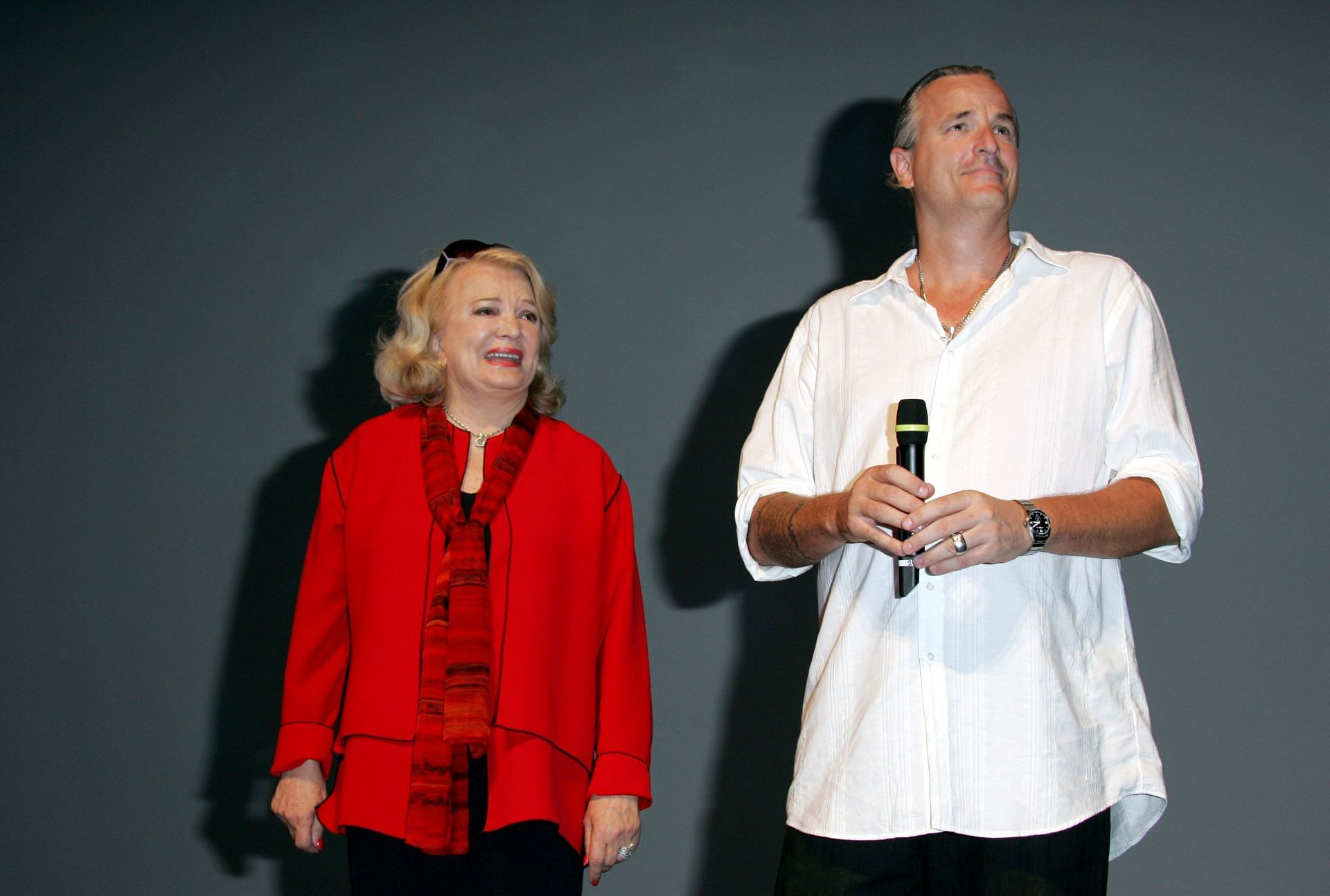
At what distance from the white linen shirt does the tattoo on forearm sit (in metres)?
0.06

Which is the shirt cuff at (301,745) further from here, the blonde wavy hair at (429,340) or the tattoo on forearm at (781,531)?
the tattoo on forearm at (781,531)

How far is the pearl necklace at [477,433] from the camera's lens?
2098mm

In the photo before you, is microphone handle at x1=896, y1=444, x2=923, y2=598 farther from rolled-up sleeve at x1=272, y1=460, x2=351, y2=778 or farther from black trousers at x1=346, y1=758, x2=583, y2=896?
rolled-up sleeve at x1=272, y1=460, x2=351, y2=778

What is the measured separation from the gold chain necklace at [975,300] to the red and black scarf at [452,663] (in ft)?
2.50

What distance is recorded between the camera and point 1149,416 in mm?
1636

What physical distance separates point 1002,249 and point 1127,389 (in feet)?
1.09

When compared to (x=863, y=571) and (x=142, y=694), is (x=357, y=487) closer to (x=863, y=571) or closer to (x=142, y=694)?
(x=863, y=571)

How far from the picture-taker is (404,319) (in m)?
2.24

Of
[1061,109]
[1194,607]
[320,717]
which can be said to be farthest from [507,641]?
[1061,109]

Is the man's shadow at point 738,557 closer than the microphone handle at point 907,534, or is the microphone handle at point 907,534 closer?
the microphone handle at point 907,534

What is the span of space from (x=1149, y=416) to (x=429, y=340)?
1.29 metres

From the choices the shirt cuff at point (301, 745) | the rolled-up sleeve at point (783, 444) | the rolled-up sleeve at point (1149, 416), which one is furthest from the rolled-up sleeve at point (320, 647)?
the rolled-up sleeve at point (1149, 416)

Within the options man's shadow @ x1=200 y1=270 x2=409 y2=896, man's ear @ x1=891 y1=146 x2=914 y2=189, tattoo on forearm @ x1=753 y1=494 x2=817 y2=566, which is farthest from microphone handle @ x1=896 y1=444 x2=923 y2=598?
man's shadow @ x1=200 y1=270 x2=409 y2=896

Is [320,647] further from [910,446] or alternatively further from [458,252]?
[910,446]
